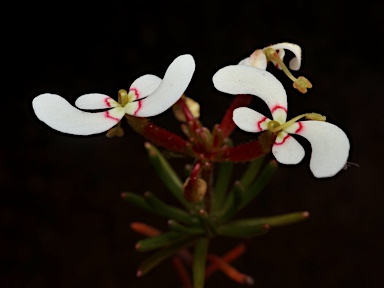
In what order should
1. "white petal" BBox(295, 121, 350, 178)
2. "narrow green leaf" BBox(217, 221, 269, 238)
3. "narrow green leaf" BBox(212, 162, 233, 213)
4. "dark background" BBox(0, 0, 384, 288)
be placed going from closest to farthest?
"white petal" BBox(295, 121, 350, 178) → "narrow green leaf" BBox(217, 221, 269, 238) → "narrow green leaf" BBox(212, 162, 233, 213) → "dark background" BBox(0, 0, 384, 288)

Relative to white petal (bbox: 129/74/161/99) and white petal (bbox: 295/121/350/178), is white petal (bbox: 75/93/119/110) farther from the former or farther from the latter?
white petal (bbox: 295/121/350/178)

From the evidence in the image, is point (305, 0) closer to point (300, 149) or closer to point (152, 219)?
point (152, 219)

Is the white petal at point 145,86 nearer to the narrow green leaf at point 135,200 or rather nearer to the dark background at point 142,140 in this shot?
the narrow green leaf at point 135,200

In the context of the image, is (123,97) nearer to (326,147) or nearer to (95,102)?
(95,102)

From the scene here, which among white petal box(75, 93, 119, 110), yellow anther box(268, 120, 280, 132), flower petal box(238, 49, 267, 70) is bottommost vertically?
yellow anther box(268, 120, 280, 132)

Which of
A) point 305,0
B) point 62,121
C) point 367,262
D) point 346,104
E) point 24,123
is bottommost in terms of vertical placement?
point 367,262

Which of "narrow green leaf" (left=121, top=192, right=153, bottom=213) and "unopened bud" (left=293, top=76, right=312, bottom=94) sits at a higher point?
"unopened bud" (left=293, top=76, right=312, bottom=94)

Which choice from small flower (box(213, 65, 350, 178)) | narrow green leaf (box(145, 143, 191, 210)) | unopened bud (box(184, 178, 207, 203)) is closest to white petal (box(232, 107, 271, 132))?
small flower (box(213, 65, 350, 178))


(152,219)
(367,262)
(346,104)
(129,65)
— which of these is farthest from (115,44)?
(367,262)
